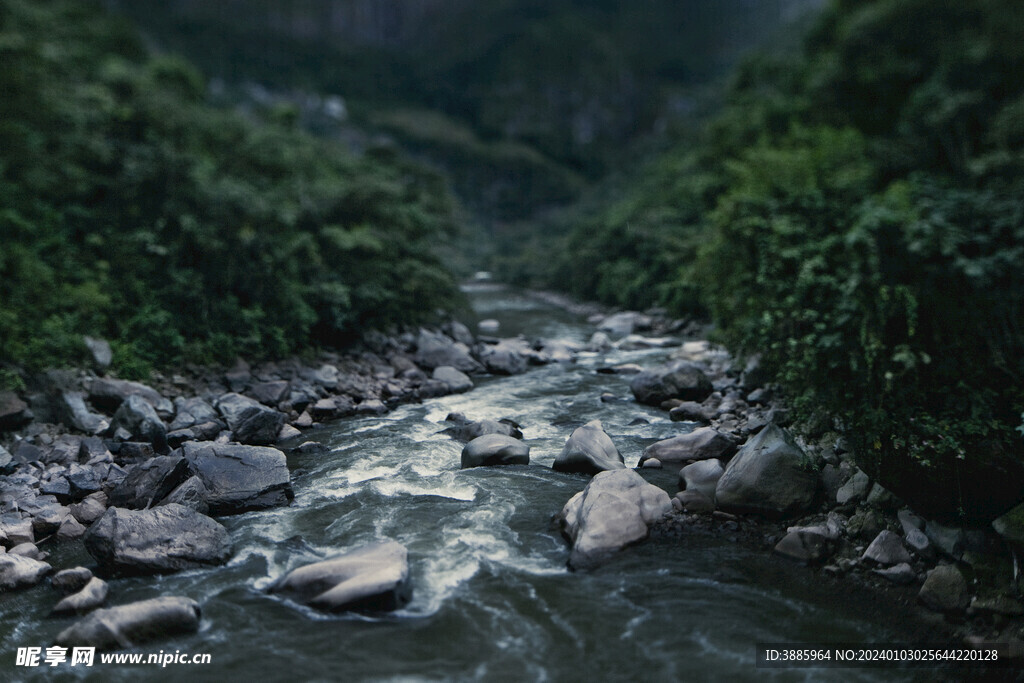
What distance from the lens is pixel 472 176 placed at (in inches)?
4363

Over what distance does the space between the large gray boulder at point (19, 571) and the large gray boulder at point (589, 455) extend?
5074mm

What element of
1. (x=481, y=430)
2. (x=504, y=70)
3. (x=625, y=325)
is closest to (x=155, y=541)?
(x=481, y=430)

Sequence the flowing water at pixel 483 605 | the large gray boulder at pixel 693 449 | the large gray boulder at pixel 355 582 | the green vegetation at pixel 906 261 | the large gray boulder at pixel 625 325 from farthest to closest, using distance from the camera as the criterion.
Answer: the large gray boulder at pixel 625 325
the large gray boulder at pixel 693 449
the green vegetation at pixel 906 261
the large gray boulder at pixel 355 582
the flowing water at pixel 483 605

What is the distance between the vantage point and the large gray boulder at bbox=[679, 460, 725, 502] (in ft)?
20.1

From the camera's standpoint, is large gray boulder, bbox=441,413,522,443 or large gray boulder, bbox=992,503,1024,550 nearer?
large gray boulder, bbox=992,503,1024,550

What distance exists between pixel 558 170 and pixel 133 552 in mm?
117722

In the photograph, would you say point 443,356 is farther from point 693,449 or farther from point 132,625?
point 132,625

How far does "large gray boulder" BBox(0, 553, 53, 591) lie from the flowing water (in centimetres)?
12

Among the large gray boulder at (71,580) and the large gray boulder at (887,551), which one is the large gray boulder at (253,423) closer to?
the large gray boulder at (71,580)

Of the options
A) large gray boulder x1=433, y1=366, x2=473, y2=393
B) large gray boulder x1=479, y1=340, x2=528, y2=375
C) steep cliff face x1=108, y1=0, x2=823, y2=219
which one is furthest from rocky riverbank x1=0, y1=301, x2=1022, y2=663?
steep cliff face x1=108, y1=0, x2=823, y2=219

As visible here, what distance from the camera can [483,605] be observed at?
4672 mm

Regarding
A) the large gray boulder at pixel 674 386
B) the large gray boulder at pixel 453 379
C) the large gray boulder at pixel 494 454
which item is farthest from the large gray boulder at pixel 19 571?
the large gray boulder at pixel 674 386

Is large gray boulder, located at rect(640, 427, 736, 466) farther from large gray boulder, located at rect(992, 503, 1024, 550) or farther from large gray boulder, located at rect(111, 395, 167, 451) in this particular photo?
large gray boulder, located at rect(111, 395, 167, 451)

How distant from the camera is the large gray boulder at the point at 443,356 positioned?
541 inches
